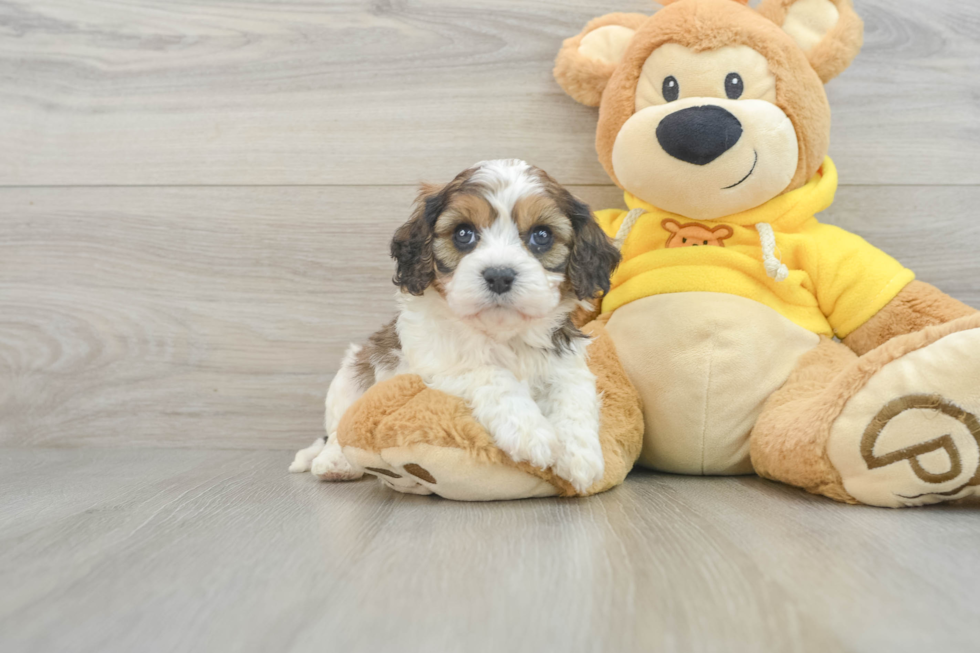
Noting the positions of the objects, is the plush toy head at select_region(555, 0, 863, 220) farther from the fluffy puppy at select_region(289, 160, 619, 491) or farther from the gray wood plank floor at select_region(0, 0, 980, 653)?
the gray wood plank floor at select_region(0, 0, 980, 653)

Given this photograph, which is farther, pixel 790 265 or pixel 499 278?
pixel 790 265

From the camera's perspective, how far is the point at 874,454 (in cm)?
116

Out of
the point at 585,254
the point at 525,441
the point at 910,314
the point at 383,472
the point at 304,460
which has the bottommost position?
the point at 304,460

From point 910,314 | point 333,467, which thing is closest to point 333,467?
point 333,467

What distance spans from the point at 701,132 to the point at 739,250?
31cm

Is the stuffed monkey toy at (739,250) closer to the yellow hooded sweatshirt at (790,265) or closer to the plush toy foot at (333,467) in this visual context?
the yellow hooded sweatshirt at (790,265)

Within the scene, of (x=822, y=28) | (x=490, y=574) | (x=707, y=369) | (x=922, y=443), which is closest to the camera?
(x=490, y=574)

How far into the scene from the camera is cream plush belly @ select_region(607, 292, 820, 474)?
144 centimetres

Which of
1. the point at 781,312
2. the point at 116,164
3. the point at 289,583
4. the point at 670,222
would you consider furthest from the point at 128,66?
the point at 781,312

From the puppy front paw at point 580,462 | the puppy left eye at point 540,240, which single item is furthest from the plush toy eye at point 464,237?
the puppy front paw at point 580,462

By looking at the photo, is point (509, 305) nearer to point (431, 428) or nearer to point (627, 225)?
point (431, 428)

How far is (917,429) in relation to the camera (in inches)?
44.4

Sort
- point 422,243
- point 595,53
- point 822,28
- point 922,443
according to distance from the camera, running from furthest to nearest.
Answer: point 595,53 → point 822,28 → point 422,243 → point 922,443

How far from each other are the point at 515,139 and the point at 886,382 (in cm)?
115
